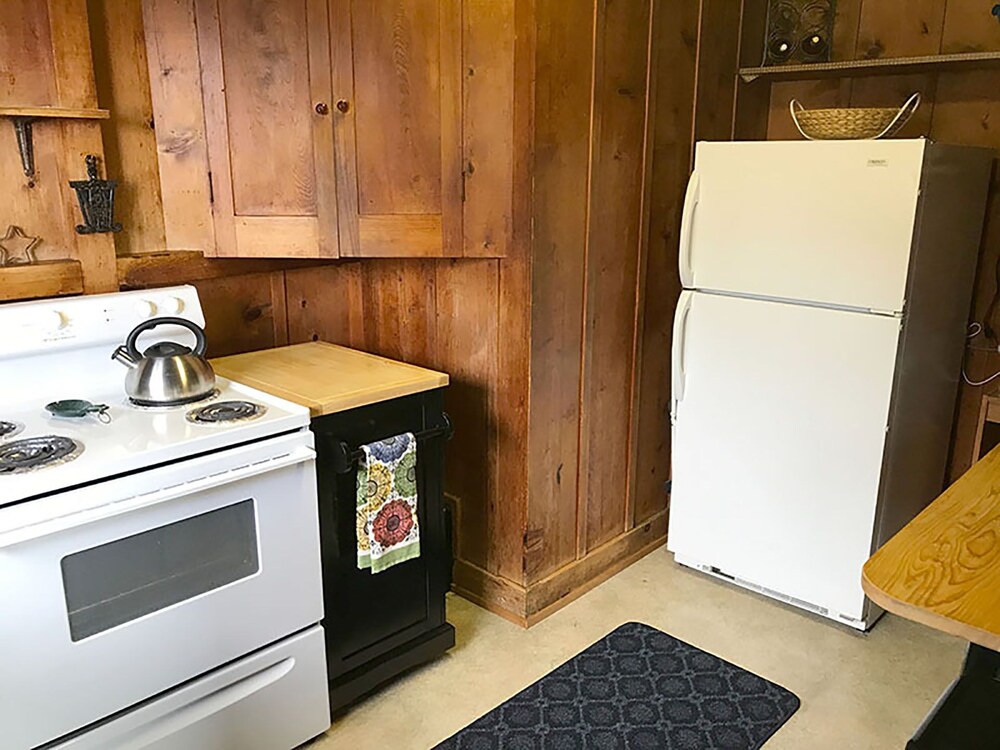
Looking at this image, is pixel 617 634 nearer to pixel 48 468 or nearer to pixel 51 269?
pixel 48 468

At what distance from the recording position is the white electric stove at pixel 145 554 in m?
1.54

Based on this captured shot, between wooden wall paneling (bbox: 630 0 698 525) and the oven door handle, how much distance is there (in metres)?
1.43

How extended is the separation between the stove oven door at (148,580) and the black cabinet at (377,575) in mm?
91

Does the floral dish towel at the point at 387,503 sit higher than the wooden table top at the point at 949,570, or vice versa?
the wooden table top at the point at 949,570

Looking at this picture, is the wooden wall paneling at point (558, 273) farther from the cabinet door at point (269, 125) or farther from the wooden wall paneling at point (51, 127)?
the wooden wall paneling at point (51, 127)

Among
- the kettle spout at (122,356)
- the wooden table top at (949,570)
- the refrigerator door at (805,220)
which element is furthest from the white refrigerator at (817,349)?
the kettle spout at (122,356)

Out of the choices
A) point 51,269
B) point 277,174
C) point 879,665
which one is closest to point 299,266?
point 277,174

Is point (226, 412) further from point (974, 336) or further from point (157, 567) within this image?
point (974, 336)

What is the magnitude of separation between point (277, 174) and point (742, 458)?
5.63 ft

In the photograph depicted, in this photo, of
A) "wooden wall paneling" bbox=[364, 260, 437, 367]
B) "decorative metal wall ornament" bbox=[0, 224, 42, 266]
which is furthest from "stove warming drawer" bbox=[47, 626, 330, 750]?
"decorative metal wall ornament" bbox=[0, 224, 42, 266]

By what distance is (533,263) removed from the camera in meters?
2.34

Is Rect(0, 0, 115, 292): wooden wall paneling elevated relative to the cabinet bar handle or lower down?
elevated

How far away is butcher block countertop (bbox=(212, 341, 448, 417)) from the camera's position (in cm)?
204

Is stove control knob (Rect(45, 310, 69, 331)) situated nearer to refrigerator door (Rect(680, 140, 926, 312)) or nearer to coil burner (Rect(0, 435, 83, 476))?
coil burner (Rect(0, 435, 83, 476))
